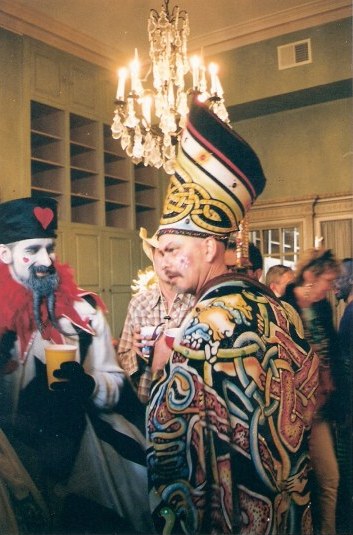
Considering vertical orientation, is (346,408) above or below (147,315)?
below

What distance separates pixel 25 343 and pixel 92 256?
0.86 ft

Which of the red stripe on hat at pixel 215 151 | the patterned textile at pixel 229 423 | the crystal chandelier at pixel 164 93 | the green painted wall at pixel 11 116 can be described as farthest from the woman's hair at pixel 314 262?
the green painted wall at pixel 11 116

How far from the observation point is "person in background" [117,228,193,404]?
1188 millimetres

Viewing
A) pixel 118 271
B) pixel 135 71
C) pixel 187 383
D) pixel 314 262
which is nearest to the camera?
pixel 187 383

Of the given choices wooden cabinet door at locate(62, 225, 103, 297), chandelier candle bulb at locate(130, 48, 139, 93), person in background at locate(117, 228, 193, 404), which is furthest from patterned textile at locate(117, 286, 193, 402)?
chandelier candle bulb at locate(130, 48, 139, 93)

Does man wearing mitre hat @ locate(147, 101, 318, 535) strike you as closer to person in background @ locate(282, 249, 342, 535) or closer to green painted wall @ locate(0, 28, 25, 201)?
person in background @ locate(282, 249, 342, 535)

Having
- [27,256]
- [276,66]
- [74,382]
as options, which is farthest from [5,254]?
[276,66]

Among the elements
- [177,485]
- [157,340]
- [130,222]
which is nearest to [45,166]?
[130,222]

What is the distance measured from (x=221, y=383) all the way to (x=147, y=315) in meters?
0.26

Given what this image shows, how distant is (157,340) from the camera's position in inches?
47.1

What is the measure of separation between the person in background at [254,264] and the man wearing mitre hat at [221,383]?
0.03 m

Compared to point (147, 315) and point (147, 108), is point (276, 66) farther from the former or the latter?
→ point (147, 315)

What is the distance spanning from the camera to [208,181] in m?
1.13

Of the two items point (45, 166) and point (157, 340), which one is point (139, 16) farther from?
point (157, 340)
